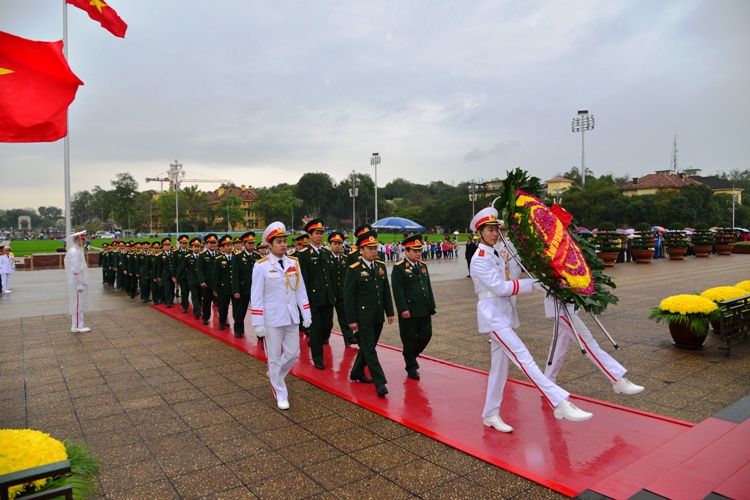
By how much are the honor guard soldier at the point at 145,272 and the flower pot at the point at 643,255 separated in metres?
22.5

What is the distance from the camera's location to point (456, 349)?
7.60 m

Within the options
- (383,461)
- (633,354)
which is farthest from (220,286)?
(633,354)

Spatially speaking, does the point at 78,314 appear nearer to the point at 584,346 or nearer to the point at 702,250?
the point at 584,346

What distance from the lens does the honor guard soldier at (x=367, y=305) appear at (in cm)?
547

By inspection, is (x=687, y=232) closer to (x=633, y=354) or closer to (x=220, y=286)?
(x=633, y=354)

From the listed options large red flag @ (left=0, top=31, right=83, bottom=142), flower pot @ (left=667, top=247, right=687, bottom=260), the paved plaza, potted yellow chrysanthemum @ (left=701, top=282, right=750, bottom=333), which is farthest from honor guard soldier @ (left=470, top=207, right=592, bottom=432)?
flower pot @ (left=667, top=247, right=687, bottom=260)

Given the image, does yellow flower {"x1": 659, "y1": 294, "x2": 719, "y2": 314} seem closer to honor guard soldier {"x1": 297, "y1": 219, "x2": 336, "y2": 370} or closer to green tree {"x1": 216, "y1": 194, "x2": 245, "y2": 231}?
honor guard soldier {"x1": 297, "y1": 219, "x2": 336, "y2": 370}

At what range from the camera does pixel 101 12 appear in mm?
10617

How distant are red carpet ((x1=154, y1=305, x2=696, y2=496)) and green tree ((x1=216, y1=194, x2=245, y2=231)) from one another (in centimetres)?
7689

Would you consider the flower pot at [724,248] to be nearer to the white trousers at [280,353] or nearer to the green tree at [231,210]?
the white trousers at [280,353]

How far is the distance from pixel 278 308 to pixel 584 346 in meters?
3.14

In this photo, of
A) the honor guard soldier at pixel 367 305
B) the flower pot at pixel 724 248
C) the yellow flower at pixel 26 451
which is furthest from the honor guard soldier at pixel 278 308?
the flower pot at pixel 724 248

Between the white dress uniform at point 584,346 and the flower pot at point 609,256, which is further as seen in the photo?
the flower pot at point 609,256

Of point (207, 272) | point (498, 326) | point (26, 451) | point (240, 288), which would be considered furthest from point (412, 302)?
point (207, 272)
